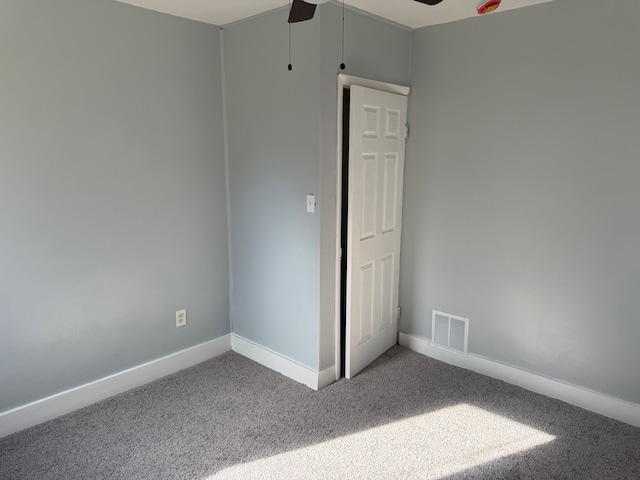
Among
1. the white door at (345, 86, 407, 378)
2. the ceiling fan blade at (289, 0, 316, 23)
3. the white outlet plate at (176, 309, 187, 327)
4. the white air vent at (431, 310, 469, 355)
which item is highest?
the ceiling fan blade at (289, 0, 316, 23)

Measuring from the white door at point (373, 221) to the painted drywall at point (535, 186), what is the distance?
6.7 inches

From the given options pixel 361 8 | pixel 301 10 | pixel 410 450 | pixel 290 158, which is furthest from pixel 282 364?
pixel 361 8

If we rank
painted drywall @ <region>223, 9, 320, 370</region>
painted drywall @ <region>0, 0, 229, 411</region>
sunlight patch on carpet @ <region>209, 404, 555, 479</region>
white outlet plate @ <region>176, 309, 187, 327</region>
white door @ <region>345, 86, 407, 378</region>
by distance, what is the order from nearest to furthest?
sunlight patch on carpet @ <region>209, 404, 555, 479</region>
painted drywall @ <region>0, 0, 229, 411</region>
painted drywall @ <region>223, 9, 320, 370</region>
white door @ <region>345, 86, 407, 378</region>
white outlet plate @ <region>176, 309, 187, 327</region>

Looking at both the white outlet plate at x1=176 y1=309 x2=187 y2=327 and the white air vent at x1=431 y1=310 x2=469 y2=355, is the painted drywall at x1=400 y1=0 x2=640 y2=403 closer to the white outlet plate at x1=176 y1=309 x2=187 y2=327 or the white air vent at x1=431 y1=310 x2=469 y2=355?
the white air vent at x1=431 y1=310 x2=469 y2=355

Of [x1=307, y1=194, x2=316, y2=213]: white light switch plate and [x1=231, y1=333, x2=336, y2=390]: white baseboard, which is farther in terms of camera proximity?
[x1=231, y1=333, x2=336, y2=390]: white baseboard

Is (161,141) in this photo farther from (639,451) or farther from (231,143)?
(639,451)

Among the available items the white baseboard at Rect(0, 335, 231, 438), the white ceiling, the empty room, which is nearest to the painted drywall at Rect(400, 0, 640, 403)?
the empty room

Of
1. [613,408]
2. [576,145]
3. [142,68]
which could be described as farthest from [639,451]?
[142,68]

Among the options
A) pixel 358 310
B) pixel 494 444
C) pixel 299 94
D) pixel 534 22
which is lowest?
pixel 494 444

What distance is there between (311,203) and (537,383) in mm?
1844

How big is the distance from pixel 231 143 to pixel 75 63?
42.0 inches

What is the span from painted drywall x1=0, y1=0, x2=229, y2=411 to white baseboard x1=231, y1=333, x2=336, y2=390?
304 millimetres

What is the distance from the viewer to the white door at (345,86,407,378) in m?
2.80

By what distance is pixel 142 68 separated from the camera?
8.85 feet
